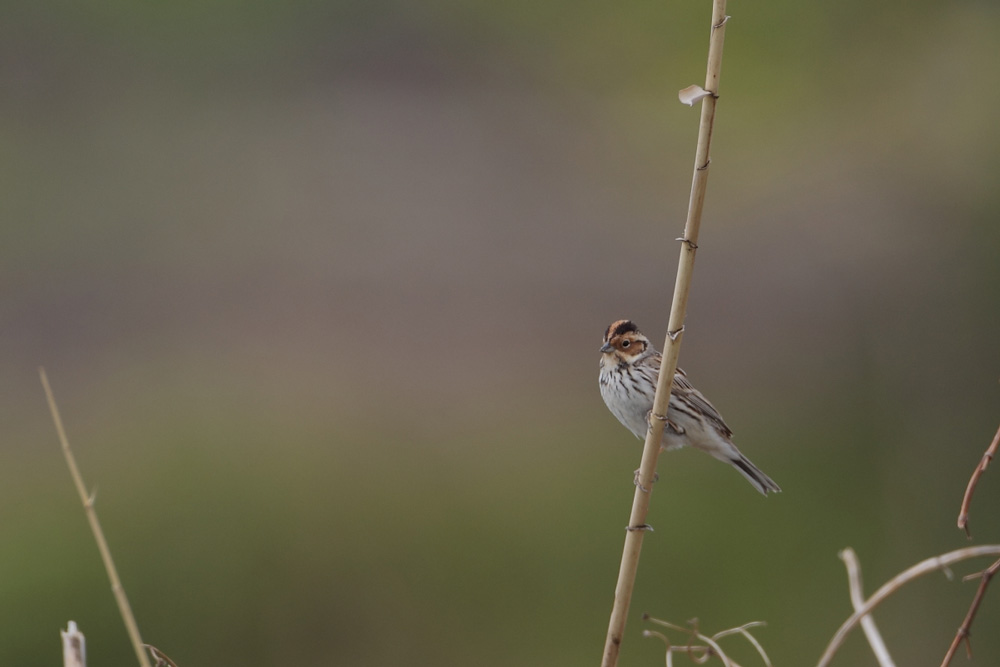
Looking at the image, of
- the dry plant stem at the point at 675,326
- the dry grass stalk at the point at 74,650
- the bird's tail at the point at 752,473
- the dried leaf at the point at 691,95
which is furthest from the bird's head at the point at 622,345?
the dry grass stalk at the point at 74,650

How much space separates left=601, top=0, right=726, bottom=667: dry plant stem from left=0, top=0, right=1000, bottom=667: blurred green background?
454 centimetres

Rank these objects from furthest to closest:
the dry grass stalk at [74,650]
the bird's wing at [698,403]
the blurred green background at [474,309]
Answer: the blurred green background at [474,309]
the bird's wing at [698,403]
the dry grass stalk at [74,650]

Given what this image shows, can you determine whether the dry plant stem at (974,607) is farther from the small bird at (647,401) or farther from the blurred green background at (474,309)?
the blurred green background at (474,309)

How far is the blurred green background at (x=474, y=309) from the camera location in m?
6.14

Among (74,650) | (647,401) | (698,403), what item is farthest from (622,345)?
(74,650)

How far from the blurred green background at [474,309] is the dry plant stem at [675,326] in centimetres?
454

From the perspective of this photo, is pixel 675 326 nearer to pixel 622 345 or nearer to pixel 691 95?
pixel 691 95

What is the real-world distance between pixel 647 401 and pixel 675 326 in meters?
1.58

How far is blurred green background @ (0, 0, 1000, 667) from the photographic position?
6145 mm

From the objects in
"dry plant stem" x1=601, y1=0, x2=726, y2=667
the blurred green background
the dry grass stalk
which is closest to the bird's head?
"dry plant stem" x1=601, y1=0, x2=726, y2=667

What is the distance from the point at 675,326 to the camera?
1464mm

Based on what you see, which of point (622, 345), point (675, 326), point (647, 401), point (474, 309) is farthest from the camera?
point (474, 309)

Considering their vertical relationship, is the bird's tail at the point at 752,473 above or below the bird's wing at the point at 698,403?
below

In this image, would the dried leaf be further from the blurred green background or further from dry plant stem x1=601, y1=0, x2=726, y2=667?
the blurred green background
